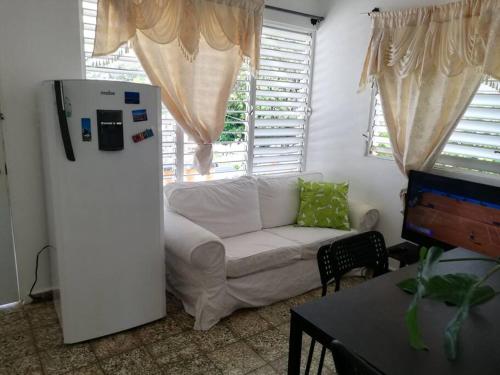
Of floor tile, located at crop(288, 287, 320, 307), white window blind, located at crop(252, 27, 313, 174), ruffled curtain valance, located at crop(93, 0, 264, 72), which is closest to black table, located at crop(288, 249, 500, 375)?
floor tile, located at crop(288, 287, 320, 307)

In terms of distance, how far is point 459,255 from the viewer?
6.47ft

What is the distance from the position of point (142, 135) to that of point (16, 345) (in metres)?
1.44

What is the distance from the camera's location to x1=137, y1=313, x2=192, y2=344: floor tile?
2383 mm

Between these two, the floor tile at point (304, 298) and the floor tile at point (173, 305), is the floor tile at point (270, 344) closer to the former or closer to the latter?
the floor tile at point (304, 298)

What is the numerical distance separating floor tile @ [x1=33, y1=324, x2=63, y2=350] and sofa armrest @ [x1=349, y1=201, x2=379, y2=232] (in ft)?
7.79

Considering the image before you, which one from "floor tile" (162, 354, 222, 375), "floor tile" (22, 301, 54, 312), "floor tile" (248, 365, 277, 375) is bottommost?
"floor tile" (248, 365, 277, 375)

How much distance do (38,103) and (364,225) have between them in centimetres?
264

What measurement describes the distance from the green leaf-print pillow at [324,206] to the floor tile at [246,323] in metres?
1.00

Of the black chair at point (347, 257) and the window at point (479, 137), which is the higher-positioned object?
the window at point (479, 137)

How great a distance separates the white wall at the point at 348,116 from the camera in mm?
3322

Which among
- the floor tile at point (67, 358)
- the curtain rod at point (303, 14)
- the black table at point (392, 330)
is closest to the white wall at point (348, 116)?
the curtain rod at point (303, 14)

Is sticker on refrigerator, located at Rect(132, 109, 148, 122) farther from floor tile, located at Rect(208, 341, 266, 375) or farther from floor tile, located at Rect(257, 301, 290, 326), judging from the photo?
floor tile, located at Rect(257, 301, 290, 326)

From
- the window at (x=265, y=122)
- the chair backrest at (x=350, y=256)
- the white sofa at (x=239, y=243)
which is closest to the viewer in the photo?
the chair backrest at (x=350, y=256)

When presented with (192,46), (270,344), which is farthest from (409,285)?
(192,46)
